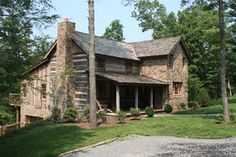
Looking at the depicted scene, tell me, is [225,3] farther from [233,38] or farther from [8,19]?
[233,38]

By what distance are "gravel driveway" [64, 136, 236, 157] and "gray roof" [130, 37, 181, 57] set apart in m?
17.6

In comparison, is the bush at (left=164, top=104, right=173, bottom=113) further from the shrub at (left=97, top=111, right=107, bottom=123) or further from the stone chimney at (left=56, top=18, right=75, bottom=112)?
the shrub at (left=97, top=111, right=107, bottom=123)

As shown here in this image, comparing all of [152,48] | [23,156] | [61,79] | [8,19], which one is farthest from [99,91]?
[8,19]

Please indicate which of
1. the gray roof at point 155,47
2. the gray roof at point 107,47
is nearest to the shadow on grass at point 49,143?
the gray roof at point 107,47

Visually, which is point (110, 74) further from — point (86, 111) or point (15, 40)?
point (15, 40)

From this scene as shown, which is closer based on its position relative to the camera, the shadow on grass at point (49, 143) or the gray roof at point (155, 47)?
the shadow on grass at point (49, 143)

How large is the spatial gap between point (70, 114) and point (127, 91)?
8164 millimetres

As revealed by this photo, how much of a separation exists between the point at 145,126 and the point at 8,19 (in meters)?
10.6

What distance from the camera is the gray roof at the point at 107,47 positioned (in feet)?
96.0

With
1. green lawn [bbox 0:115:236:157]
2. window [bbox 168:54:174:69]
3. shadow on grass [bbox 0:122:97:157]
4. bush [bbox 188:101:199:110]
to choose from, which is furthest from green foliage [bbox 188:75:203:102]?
shadow on grass [bbox 0:122:97:157]

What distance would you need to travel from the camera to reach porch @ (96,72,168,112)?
90.9ft

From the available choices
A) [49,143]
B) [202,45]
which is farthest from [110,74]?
[202,45]

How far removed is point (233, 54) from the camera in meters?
49.9

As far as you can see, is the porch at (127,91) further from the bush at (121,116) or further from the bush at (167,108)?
the bush at (121,116)
